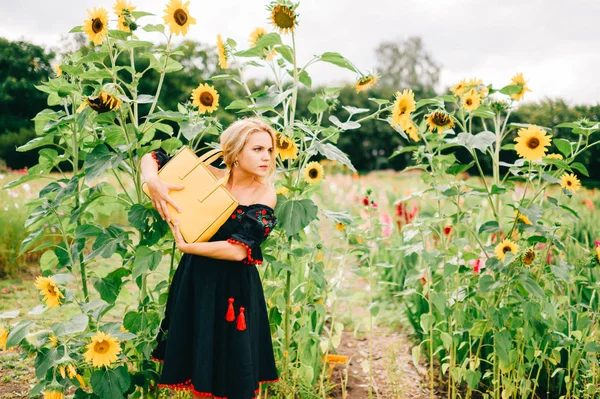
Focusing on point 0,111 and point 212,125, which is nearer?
point 212,125

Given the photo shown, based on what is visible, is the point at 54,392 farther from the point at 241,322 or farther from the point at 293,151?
the point at 293,151

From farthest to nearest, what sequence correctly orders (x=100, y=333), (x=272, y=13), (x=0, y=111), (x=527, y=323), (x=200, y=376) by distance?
(x=0, y=111)
(x=527, y=323)
(x=272, y=13)
(x=200, y=376)
(x=100, y=333)

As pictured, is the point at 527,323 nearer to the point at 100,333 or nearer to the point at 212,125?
the point at 212,125

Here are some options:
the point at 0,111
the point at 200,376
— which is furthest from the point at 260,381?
the point at 0,111

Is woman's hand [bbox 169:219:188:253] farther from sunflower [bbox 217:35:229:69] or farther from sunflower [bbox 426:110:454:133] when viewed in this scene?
sunflower [bbox 426:110:454:133]

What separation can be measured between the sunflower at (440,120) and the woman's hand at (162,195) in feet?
3.23

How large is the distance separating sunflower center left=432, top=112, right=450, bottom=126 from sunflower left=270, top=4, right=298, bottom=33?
0.64 metres

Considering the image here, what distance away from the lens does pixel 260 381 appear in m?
1.84

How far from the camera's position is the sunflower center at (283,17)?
1.72 metres

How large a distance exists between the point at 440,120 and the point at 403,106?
152 mm

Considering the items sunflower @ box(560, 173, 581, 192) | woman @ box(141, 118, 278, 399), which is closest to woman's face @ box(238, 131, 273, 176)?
woman @ box(141, 118, 278, 399)

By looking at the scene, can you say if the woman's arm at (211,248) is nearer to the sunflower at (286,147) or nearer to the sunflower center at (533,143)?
the sunflower at (286,147)

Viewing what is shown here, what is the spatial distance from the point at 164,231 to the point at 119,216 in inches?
168

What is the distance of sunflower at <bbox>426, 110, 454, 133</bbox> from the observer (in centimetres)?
195
